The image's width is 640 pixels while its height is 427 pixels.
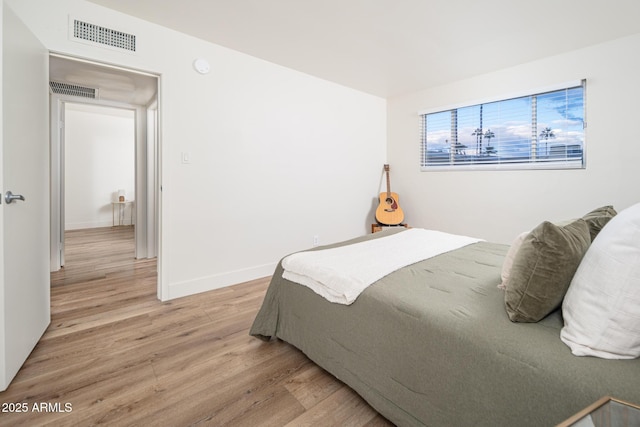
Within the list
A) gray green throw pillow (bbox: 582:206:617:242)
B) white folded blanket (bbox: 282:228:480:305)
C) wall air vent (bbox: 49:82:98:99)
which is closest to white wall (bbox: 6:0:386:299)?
white folded blanket (bbox: 282:228:480:305)

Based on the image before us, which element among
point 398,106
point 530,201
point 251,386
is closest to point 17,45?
point 251,386

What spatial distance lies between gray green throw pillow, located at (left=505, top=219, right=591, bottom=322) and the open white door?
223cm

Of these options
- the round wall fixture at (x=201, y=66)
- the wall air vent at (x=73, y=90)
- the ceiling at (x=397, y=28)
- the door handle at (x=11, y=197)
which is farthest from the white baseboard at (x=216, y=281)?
the wall air vent at (x=73, y=90)

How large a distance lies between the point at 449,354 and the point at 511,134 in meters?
3.19

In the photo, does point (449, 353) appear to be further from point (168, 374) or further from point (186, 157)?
point (186, 157)

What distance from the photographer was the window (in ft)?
9.68

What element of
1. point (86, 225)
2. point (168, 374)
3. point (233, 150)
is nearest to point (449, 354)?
point (168, 374)

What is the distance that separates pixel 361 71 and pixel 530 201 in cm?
232

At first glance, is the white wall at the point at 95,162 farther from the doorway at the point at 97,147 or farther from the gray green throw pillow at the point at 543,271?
the gray green throw pillow at the point at 543,271

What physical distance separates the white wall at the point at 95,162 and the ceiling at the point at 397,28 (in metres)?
4.88

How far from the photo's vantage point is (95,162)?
253 inches

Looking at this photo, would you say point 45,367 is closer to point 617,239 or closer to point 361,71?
point 617,239

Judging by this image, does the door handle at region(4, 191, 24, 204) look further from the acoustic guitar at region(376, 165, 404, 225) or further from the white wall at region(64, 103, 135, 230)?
the white wall at region(64, 103, 135, 230)

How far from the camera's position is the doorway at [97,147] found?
122 inches
